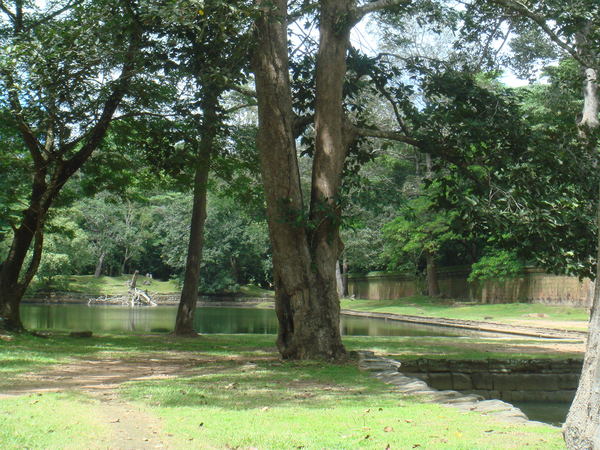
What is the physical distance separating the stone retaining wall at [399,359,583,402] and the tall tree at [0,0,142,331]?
7580mm

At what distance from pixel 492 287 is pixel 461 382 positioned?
79.2 feet

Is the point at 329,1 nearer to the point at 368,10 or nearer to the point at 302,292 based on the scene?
the point at 368,10

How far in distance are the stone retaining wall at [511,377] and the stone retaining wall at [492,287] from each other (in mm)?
10297

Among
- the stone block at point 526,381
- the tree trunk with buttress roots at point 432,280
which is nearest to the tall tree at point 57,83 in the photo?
the stone block at point 526,381

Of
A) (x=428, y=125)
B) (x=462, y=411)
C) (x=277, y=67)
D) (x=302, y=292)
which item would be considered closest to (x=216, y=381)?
(x=302, y=292)

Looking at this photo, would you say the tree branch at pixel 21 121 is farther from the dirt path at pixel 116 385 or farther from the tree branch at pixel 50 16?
the dirt path at pixel 116 385

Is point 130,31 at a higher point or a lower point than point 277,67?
higher

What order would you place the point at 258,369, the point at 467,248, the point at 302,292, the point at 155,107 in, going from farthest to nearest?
1. the point at 467,248
2. the point at 155,107
3. the point at 302,292
4. the point at 258,369

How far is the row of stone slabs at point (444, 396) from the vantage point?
6.04 meters

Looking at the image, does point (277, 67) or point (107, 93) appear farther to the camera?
point (107, 93)

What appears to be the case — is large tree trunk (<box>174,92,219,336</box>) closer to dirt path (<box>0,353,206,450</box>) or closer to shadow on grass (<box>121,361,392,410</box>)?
dirt path (<box>0,353,206,450</box>)

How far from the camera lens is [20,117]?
12.3 meters

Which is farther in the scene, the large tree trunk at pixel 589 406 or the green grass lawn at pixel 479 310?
the green grass lawn at pixel 479 310

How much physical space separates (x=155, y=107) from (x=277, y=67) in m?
4.68
